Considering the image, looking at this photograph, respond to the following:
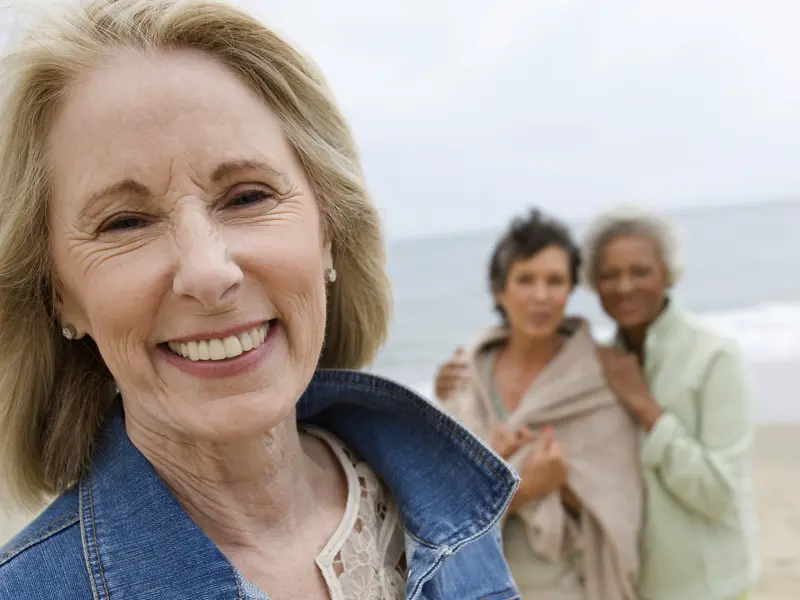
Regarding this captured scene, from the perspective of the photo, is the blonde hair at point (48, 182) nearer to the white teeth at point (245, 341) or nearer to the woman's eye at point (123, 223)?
the woman's eye at point (123, 223)

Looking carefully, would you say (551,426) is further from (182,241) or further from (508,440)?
(182,241)

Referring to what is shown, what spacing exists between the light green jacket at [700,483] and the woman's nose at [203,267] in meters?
1.98

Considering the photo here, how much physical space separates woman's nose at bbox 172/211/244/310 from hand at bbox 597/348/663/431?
2011 millimetres

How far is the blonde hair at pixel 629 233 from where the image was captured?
3023 mm

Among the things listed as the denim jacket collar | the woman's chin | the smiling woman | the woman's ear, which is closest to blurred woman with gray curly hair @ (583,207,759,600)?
the denim jacket collar

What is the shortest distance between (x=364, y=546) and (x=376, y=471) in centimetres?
20

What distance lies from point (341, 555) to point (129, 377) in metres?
0.47

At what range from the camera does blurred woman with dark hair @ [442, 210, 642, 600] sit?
2.57 m

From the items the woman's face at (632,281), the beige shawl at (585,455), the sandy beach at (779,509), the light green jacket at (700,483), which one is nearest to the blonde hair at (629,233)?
the woman's face at (632,281)

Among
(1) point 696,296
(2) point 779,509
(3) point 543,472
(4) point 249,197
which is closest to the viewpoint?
(4) point 249,197

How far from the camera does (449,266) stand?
2548 cm

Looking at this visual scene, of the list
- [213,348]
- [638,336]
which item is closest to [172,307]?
[213,348]

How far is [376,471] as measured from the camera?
5.00 ft

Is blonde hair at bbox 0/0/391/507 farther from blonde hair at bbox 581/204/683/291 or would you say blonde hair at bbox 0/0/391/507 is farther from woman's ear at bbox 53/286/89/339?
blonde hair at bbox 581/204/683/291
